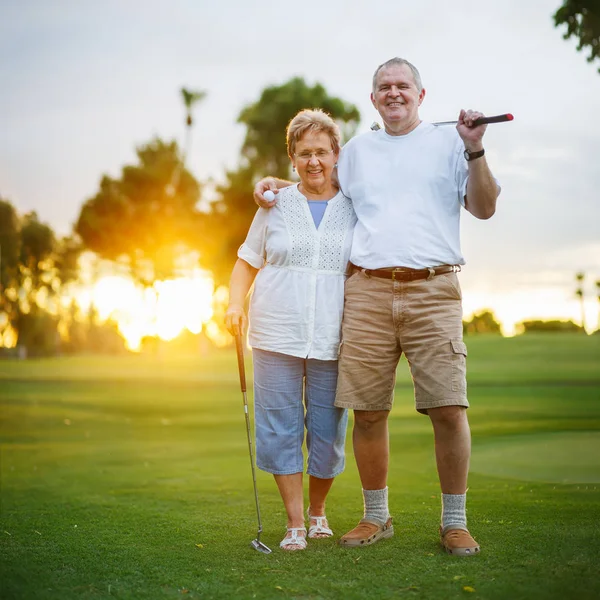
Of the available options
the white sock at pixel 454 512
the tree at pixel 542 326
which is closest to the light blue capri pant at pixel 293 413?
the white sock at pixel 454 512

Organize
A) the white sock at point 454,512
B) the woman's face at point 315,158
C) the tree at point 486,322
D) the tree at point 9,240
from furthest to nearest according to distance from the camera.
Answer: the tree at point 9,240, the tree at point 486,322, the woman's face at point 315,158, the white sock at point 454,512

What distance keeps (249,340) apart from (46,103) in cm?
1933

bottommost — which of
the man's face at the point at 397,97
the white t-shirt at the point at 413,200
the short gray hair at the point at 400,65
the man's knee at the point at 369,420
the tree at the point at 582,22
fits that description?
the man's knee at the point at 369,420

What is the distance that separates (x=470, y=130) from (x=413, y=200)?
458 mm

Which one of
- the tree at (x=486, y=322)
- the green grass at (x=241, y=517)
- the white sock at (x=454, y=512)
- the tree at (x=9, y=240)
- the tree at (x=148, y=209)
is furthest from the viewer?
the tree at (x=9, y=240)

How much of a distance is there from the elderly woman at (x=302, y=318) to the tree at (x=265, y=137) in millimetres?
33084

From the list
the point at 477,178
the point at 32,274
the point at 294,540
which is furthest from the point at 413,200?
the point at 32,274

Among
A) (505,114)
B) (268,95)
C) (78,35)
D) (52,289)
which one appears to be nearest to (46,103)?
(78,35)

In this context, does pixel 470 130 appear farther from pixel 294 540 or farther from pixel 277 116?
pixel 277 116

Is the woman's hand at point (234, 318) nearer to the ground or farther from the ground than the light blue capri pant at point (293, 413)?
farther from the ground

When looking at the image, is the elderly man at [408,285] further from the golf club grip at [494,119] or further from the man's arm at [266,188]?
the man's arm at [266,188]

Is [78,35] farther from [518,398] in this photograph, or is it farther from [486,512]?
[486,512]

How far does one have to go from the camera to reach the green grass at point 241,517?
11.8 feet

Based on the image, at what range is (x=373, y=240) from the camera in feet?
14.2
